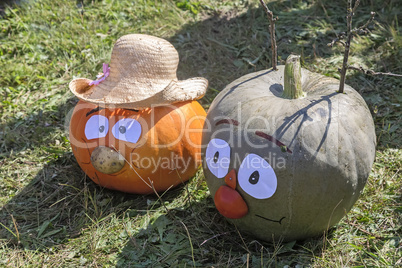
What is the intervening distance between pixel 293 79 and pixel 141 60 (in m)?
1.24

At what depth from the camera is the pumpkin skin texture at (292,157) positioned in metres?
2.76

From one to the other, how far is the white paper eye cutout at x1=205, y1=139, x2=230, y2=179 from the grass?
571 millimetres

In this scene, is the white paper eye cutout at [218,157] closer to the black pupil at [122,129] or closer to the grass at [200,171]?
the grass at [200,171]

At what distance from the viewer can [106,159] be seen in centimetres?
344

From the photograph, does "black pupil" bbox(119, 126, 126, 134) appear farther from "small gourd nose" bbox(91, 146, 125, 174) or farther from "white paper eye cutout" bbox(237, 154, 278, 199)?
"white paper eye cutout" bbox(237, 154, 278, 199)

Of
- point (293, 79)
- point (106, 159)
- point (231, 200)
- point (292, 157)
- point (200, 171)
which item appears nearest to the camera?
point (292, 157)

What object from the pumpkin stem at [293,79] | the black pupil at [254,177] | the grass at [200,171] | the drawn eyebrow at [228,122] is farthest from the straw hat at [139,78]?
the black pupil at [254,177]

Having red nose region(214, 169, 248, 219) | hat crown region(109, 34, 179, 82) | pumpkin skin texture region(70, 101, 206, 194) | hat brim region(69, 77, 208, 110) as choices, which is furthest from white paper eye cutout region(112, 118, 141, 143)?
red nose region(214, 169, 248, 219)

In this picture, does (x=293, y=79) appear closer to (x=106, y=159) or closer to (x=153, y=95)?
(x=153, y=95)

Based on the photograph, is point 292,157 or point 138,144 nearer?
point 292,157

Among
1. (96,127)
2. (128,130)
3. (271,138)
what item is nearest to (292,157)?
(271,138)

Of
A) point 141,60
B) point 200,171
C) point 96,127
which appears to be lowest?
point 200,171

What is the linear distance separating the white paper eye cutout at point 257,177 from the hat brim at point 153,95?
3.28ft

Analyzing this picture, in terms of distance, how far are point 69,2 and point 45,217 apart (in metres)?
3.84
